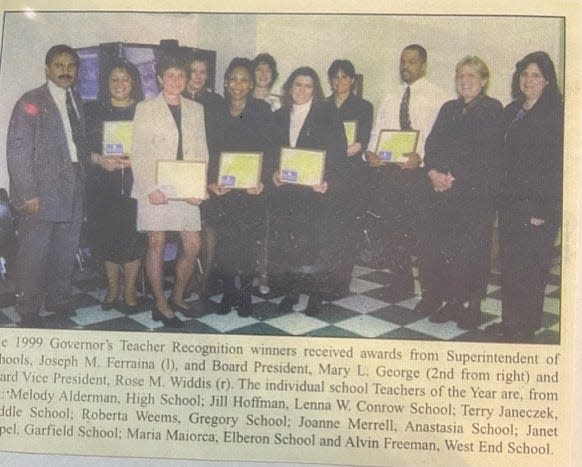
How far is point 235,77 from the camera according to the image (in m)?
0.78

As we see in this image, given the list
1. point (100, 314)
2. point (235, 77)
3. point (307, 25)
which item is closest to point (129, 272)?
point (100, 314)

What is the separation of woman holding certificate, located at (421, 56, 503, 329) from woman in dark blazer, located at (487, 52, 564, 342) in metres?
0.02

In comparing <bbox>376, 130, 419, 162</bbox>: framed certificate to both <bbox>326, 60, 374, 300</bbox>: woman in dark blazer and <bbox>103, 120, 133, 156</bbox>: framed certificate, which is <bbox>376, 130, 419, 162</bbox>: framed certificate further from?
<bbox>103, 120, 133, 156</bbox>: framed certificate

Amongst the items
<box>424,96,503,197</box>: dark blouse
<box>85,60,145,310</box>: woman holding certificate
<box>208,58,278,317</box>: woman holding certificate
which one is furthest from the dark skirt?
<box>424,96,503,197</box>: dark blouse

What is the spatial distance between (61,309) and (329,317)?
358 millimetres

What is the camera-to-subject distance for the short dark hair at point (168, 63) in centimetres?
77

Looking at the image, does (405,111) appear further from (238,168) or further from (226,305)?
(226,305)

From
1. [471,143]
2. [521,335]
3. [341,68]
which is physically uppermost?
[341,68]

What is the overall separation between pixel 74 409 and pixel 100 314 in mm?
124

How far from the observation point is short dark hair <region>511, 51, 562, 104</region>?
2.41 ft

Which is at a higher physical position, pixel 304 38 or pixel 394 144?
pixel 304 38

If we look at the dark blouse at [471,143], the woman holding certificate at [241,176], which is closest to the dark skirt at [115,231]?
the woman holding certificate at [241,176]

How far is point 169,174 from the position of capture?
760 millimetres

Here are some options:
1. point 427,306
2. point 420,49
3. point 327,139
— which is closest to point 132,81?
point 327,139
